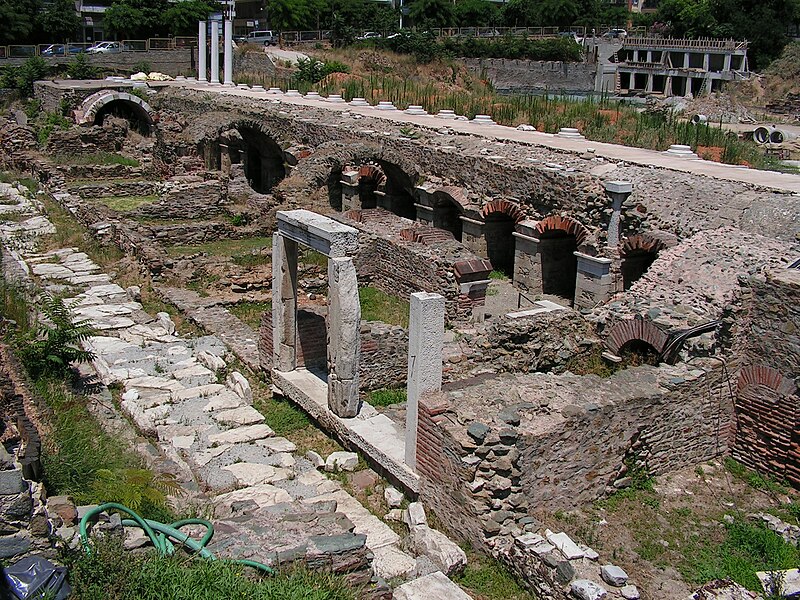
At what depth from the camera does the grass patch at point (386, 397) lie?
10398 millimetres

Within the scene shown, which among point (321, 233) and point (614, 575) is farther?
point (321, 233)

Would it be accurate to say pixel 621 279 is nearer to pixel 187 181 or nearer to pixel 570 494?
pixel 570 494

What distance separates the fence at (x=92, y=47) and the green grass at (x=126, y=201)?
22.7 metres

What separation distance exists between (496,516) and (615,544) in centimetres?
107

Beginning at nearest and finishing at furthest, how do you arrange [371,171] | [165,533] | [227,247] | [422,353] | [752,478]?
[165,533]
[422,353]
[752,478]
[227,247]
[371,171]

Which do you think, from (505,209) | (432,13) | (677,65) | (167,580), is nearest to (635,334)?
(167,580)

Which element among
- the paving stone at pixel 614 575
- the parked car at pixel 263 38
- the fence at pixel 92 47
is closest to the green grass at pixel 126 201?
the paving stone at pixel 614 575

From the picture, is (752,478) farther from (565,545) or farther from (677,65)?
(677,65)

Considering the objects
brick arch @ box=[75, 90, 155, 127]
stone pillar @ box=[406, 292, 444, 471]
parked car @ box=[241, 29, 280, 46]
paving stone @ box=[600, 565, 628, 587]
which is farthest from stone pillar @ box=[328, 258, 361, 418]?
parked car @ box=[241, 29, 280, 46]

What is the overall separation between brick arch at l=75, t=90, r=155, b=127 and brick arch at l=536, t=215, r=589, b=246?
70.7 feet

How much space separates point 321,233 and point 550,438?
139 inches

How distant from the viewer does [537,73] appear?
5966 cm

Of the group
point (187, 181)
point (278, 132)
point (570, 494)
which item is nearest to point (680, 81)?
point (278, 132)

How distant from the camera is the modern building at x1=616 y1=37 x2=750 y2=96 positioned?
2205 inches
